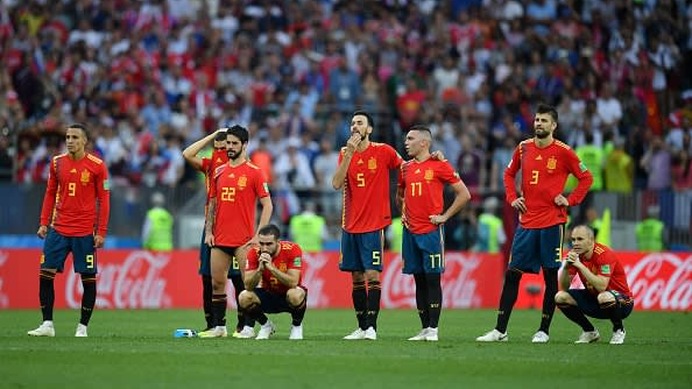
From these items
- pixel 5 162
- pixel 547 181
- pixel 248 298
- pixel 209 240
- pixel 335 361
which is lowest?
pixel 335 361

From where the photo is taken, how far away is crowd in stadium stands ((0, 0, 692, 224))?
103 ft

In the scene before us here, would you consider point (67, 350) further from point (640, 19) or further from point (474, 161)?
point (640, 19)

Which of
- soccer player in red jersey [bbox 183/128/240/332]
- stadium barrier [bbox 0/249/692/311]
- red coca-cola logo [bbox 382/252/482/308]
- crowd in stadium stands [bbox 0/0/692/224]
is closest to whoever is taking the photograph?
soccer player in red jersey [bbox 183/128/240/332]

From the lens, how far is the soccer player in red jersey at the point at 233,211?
17.8 m

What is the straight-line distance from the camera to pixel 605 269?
57.6ft

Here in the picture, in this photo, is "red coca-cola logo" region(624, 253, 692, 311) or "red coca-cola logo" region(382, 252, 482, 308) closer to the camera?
"red coca-cola logo" region(624, 253, 692, 311)

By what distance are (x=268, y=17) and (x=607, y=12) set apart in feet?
26.2

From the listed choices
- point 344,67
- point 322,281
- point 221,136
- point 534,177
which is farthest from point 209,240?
point 344,67

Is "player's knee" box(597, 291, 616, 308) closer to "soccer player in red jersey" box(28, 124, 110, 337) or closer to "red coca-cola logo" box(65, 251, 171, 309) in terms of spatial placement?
"soccer player in red jersey" box(28, 124, 110, 337)

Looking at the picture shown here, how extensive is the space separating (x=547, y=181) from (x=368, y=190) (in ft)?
6.81

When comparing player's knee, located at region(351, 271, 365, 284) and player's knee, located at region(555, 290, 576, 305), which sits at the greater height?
player's knee, located at region(351, 271, 365, 284)

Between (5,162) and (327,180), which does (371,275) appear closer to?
(327,180)

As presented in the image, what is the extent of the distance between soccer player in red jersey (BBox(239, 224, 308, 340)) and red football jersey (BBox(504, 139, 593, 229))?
2683 mm

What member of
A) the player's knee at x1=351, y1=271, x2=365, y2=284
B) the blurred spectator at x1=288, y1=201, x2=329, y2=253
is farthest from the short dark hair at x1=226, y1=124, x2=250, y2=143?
the blurred spectator at x1=288, y1=201, x2=329, y2=253
